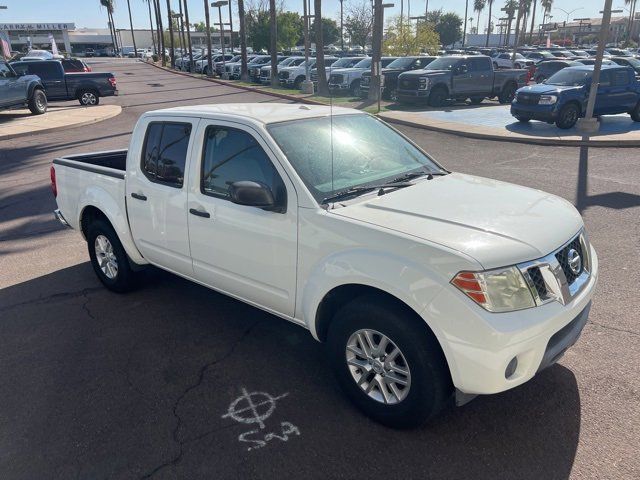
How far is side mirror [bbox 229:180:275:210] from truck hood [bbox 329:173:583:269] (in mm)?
441

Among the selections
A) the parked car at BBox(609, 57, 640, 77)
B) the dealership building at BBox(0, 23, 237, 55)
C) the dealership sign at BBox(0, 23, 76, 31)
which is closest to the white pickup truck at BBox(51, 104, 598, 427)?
the parked car at BBox(609, 57, 640, 77)

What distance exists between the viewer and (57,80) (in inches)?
853

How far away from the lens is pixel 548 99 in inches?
568

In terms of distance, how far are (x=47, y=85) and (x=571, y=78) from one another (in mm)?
20035

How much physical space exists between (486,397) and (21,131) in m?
17.0

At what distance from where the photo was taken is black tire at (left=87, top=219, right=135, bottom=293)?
5.05 metres

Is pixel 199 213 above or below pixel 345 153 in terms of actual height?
below

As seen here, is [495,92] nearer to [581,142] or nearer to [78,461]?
[581,142]

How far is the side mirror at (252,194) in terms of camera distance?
11.0ft

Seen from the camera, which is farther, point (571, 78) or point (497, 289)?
point (571, 78)

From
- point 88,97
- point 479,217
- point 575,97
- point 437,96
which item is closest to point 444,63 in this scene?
point 437,96

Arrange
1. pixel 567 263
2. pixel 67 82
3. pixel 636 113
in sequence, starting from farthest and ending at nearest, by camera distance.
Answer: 1. pixel 67 82
2. pixel 636 113
3. pixel 567 263

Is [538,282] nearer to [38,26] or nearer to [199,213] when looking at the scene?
[199,213]

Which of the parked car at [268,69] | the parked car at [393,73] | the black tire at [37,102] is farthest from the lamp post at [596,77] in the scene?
the parked car at [268,69]
